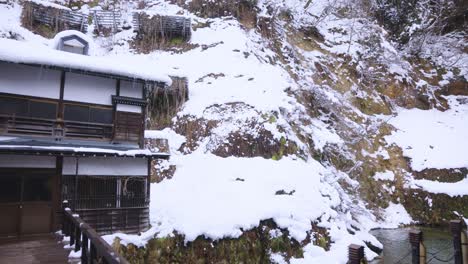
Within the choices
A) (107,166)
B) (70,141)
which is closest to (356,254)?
(107,166)

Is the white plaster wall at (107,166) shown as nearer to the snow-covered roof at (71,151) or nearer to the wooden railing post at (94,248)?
the snow-covered roof at (71,151)

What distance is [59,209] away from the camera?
503 inches

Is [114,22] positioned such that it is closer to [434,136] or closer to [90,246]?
[90,246]

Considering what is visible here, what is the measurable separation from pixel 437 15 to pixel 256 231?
35129 mm

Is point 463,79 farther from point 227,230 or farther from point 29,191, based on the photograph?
point 29,191

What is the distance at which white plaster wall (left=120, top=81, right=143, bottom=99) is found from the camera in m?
15.5

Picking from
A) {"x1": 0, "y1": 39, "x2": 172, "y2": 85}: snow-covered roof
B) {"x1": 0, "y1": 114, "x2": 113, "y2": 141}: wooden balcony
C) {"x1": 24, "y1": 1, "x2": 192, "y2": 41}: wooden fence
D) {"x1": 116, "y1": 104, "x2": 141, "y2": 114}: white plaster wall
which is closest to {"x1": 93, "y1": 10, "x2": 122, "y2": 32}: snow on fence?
{"x1": 24, "y1": 1, "x2": 192, "y2": 41}: wooden fence

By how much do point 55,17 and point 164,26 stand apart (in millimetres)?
8713

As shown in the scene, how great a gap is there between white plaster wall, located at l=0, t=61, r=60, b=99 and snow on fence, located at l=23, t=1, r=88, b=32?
51.7 ft

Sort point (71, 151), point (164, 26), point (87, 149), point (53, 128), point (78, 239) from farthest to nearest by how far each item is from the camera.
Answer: point (164, 26)
point (53, 128)
point (87, 149)
point (71, 151)
point (78, 239)

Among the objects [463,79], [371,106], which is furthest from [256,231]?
[463,79]

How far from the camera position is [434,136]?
28.2m

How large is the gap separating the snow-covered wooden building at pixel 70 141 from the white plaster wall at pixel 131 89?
0.05 metres

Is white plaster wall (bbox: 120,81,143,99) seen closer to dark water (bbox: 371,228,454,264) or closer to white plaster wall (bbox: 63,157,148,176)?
white plaster wall (bbox: 63,157,148,176)
